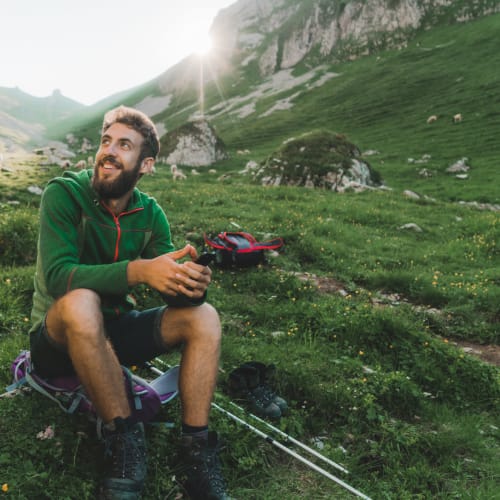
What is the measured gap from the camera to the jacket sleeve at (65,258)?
363 centimetres

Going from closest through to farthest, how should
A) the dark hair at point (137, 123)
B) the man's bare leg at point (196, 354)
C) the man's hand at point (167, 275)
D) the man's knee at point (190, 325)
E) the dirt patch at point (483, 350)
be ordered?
the man's hand at point (167, 275) → the man's bare leg at point (196, 354) → the man's knee at point (190, 325) → the dark hair at point (137, 123) → the dirt patch at point (483, 350)

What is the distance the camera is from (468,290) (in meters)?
9.05

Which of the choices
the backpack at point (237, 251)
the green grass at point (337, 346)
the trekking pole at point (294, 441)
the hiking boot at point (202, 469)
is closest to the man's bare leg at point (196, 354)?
the hiking boot at point (202, 469)

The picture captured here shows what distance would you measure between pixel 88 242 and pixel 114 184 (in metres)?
0.65

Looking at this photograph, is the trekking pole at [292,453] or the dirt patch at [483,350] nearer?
the trekking pole at [292,453]

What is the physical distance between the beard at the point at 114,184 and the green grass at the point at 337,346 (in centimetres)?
219

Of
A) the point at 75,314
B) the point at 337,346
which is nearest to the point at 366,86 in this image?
the point at 337,346

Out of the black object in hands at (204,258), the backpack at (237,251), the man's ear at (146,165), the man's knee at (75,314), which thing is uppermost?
the man's ear at (146,165)

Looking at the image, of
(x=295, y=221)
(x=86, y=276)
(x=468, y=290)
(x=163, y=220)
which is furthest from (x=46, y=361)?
(x=295, y=221)

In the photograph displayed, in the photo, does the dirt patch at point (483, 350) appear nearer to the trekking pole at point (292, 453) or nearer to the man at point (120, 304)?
the trekking pole at point (292, 453)

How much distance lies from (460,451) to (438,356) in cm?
176

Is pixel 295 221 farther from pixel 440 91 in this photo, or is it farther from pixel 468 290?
pixel 440 91

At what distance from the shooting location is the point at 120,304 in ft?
14.5

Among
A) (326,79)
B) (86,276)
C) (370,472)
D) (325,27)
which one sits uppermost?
(325,27)
